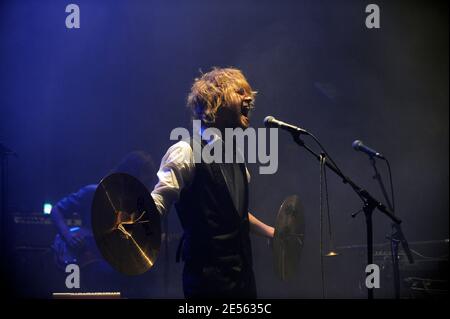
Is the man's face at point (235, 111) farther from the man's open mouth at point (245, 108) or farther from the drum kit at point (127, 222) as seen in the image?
the drum kit at point (127, 222)

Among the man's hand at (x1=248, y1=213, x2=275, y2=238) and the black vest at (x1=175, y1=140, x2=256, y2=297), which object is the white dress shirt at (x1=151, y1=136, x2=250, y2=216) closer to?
the black vest at (x1=175, y1=140, x2=256, y2=297)

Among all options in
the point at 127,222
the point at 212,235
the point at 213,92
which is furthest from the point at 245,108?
the point at 127,222

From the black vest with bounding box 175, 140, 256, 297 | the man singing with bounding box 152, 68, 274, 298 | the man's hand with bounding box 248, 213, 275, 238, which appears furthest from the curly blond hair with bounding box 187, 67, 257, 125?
the man's hand with bounding box 248, 213, 275, 238

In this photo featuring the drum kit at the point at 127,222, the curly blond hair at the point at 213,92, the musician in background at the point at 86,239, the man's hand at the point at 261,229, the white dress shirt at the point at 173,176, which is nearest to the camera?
the drum kit at the point at 127,222

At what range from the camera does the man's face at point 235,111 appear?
291 centimetres

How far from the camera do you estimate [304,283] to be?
5.53 metres

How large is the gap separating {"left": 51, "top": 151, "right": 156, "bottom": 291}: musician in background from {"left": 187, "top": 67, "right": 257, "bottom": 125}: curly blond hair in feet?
6.55

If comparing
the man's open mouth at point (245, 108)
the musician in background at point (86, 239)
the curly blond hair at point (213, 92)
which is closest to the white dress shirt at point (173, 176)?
the curly blond hair at point (213, 92)

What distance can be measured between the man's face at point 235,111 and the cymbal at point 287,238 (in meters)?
0.56

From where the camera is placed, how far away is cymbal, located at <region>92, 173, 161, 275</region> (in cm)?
243

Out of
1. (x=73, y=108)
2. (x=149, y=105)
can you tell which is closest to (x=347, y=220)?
(x=149, y=105)

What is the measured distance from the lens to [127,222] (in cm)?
246

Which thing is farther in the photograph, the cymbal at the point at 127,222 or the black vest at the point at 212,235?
the black vest at the point at 212,235

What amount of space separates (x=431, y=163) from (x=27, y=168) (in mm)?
4319
